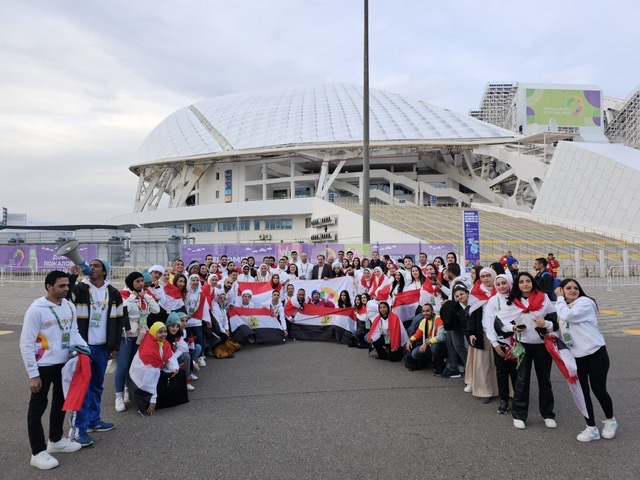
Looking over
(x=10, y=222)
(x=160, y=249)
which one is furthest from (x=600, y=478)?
(x=10, y=222)

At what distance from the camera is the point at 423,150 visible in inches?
1780

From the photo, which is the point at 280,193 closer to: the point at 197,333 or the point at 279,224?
the point at 279,224

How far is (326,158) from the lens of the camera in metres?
44.0

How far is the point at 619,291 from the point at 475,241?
22.3ft

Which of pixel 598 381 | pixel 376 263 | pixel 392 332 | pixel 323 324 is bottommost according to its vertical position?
pixel 323 324

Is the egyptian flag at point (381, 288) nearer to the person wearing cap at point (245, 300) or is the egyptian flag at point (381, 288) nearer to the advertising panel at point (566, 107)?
the person wearing cap at point (245, 300)

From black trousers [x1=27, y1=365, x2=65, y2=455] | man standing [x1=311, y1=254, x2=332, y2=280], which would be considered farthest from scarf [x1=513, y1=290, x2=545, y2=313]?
man standing [x1=311, y1=254, x2=332, y2=280]

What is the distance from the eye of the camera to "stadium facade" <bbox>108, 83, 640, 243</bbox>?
141ft

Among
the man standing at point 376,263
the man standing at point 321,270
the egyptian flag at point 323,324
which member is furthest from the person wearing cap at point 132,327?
the man standing at point 376,263

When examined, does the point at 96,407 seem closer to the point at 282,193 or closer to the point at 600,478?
the point at 600,478

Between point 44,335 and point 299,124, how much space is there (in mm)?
46003

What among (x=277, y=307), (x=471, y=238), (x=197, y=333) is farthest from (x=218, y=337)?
(x=471, y=238)

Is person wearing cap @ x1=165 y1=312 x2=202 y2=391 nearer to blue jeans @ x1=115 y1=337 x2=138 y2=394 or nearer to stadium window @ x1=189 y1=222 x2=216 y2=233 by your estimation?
blue jeans @ x1=115 y1=337 x2=138 y2=394

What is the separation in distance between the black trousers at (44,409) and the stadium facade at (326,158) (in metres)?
30.7
